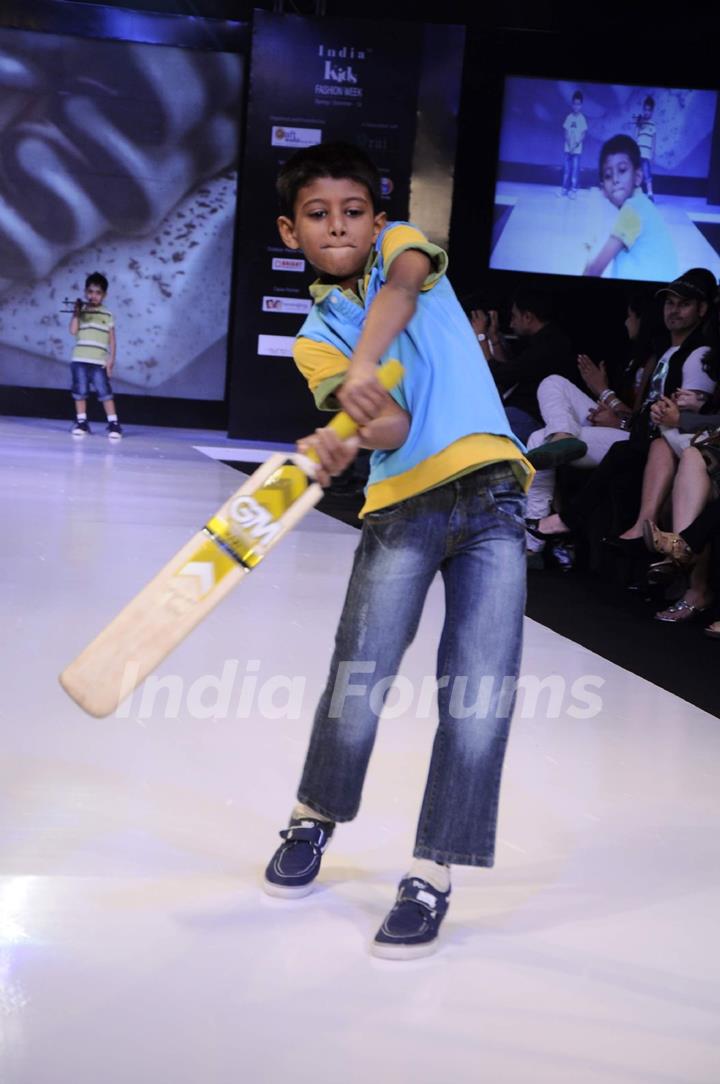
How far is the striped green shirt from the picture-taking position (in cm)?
1012

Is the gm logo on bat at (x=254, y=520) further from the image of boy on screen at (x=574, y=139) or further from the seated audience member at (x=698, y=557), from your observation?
the image of boy on screen at (x=574, y=139)

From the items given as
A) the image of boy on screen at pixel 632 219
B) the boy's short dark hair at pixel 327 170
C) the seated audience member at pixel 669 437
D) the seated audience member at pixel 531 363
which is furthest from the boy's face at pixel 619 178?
the boy's short dark hair at pixel 327 170

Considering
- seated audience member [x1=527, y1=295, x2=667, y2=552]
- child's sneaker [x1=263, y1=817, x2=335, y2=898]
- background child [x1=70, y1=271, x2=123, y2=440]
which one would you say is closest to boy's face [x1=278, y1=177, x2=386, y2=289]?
child's sneaker [x1=263, y1=817, x2=335, y2=898]

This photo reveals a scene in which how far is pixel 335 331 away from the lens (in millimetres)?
1751

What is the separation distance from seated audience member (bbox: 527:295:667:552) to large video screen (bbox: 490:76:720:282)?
3.63m

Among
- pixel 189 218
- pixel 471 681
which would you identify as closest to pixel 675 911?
pixel 471 681

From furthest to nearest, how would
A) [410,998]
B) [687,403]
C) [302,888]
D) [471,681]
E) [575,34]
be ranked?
1. [575,34]
2. [687,403]
3. [302,888]
4. [471,681]
5. [410,998]

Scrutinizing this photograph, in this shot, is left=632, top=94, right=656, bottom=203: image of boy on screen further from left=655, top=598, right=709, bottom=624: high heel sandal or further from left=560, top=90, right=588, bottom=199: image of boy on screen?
left=655, top=598, right=709, bottom=624: high heel sandal

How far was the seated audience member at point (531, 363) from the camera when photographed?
5.81 metres

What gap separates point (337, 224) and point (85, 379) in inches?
346

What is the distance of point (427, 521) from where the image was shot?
5.64 ft

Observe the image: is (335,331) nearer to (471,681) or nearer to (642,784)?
Result: (471,681)

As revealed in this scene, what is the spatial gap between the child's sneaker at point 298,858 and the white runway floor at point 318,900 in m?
0.03

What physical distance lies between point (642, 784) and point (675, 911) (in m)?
0.58
